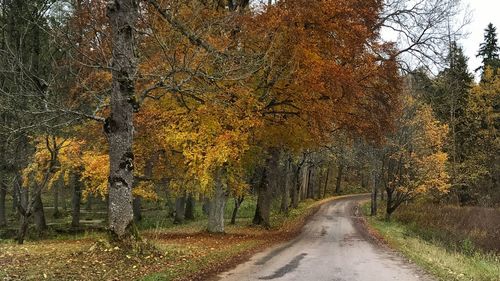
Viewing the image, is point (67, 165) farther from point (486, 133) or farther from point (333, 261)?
point (486, 133)

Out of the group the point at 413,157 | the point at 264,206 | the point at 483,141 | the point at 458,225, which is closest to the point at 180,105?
the point at 264,206

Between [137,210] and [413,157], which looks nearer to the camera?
[137,210]

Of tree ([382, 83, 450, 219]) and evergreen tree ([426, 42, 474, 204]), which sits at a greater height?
evergreen tree ([426, 42, 474, 204])

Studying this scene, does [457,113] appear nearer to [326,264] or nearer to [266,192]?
[266,192]

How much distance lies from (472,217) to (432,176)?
16.1 ft

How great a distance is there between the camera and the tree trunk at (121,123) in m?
10.5

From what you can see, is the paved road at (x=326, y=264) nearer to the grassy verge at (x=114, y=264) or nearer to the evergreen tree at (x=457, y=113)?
the grassy verge at (x=114, y=264)

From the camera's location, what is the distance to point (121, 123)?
10570mm

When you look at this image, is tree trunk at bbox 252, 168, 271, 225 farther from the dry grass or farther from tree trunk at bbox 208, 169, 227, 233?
the dry grass

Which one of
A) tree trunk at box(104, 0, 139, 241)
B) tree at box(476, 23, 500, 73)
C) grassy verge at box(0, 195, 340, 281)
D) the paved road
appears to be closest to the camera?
grassy verge at box(0, 195, 340, 281)

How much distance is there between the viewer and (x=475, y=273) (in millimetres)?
11062

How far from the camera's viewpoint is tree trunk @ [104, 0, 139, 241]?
34.3ft

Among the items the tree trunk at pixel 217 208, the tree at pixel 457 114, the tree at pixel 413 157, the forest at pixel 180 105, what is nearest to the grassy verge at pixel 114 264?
the forest at pixel 180 105

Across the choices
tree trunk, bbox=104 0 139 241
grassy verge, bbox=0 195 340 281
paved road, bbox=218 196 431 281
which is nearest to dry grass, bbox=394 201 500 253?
paved road, bbox=218 196 431 281
